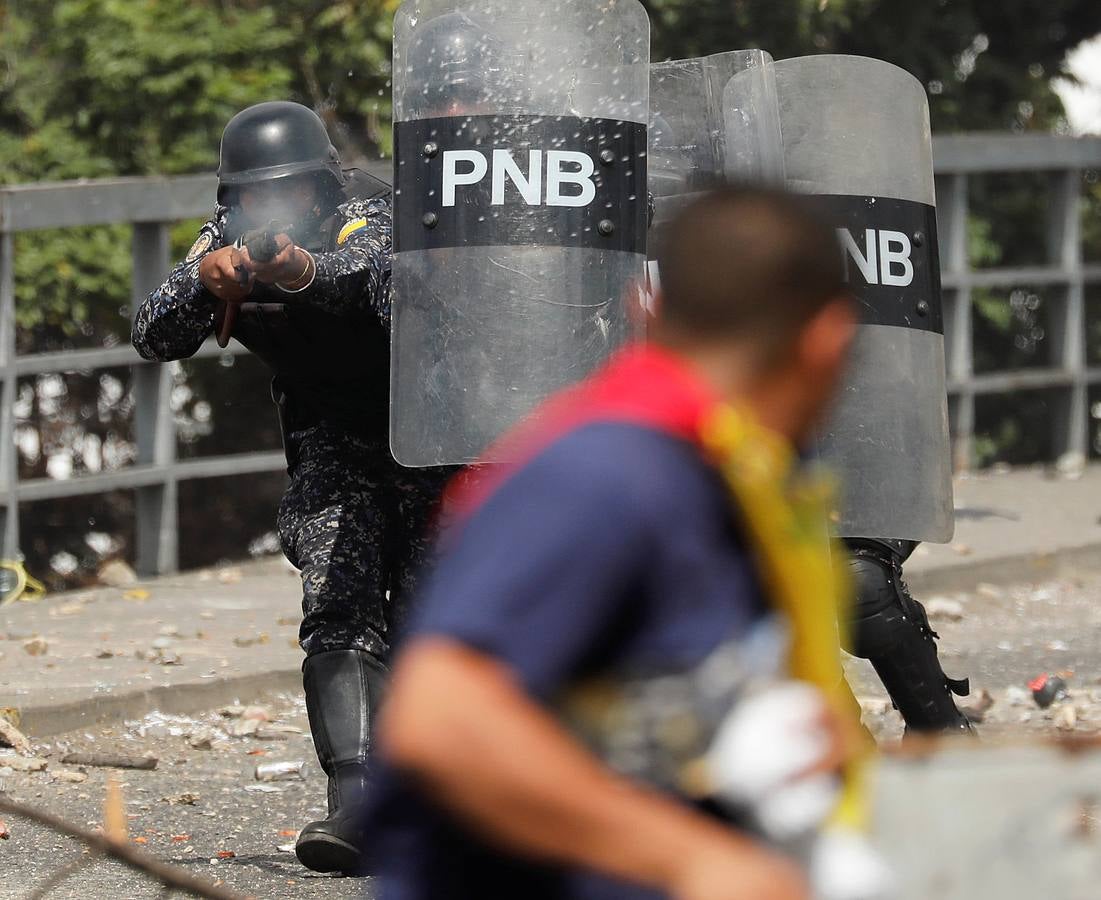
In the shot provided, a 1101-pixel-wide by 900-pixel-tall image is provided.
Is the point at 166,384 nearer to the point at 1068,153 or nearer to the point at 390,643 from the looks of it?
the point at 390,643

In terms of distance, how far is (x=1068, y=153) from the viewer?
1072 centimetres

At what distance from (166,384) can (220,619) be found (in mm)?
1459

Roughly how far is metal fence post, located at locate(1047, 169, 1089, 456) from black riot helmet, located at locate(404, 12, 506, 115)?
733 centimetres

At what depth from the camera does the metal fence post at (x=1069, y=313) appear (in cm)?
1090

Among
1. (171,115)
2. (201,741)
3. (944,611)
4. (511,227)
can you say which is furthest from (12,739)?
(171,115)

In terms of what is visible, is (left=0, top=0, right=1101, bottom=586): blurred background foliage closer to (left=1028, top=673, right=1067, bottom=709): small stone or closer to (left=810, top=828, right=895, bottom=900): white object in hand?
(left=1028, top=673, right=1067, bottom=709): small stone

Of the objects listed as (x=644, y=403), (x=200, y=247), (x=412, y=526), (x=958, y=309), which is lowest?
(x=958, y=309)

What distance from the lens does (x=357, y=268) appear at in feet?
13.4

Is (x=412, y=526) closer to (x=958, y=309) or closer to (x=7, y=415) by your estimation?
(x=7, y=415)

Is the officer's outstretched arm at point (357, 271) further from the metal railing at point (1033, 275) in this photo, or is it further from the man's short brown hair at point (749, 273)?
the metal railing at point (1033, 275)

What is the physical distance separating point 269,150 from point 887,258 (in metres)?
1.39

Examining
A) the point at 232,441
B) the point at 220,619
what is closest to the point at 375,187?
the point at 220,619

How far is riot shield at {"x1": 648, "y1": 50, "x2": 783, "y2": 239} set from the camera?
4.41 meters

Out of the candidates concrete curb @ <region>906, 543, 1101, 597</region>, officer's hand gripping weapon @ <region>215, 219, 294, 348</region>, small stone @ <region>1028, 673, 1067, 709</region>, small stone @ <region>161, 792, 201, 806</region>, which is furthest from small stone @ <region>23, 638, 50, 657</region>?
concrete curb @ <region>906, 543, 1101, 597</region>
